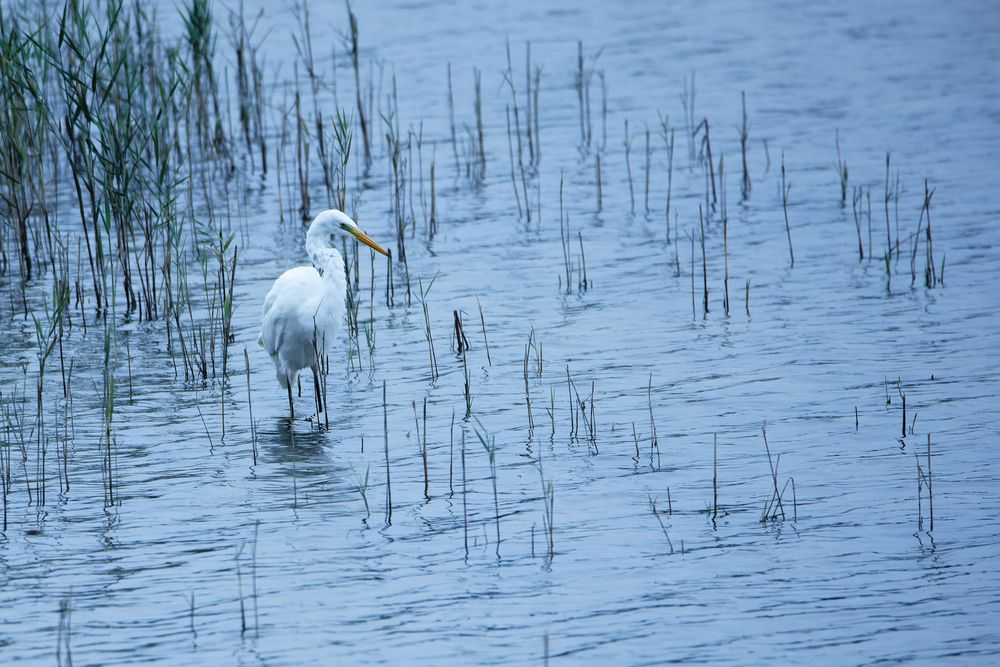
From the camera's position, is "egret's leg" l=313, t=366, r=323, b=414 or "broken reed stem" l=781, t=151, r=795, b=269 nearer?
"egret's leg" l=313, t=366, r=323, b=414

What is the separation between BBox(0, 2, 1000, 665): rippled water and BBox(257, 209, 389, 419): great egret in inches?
11.7

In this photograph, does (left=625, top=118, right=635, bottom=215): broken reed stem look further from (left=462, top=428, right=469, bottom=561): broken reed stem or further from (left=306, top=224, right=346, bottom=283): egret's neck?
(left=462, top=428, right=469, bottom=561): broken reed stem

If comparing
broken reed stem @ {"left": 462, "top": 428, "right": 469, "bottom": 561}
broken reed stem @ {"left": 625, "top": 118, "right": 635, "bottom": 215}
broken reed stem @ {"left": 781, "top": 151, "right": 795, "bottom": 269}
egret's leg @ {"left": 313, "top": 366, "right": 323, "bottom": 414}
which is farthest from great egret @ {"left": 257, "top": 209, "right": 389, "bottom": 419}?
broken reed stem @ {"left": 625, "top": 118, "right": 635, "bottom": 215}

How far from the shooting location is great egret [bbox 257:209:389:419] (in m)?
7.11

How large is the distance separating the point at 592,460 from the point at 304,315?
1936 millimetres

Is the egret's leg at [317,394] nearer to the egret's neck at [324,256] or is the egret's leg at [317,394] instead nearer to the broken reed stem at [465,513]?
the egret's neck at [324,256]

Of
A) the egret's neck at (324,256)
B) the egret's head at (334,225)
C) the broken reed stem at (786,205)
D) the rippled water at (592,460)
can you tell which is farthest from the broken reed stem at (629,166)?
the egret's neck at (324,256)

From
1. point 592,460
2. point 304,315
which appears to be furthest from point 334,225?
point 592,460

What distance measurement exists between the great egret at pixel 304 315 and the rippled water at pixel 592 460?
0.30 metres

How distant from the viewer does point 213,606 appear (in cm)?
479

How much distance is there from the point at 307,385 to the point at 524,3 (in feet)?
40.0

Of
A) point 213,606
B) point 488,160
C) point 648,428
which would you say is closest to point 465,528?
point 213,606

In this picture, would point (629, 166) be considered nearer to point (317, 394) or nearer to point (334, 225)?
point (334, 225)

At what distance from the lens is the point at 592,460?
240 inches
